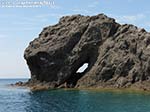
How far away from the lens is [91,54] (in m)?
131

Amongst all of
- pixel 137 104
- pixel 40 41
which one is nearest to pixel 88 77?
pixel 40 41

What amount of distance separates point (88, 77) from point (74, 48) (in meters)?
12.7

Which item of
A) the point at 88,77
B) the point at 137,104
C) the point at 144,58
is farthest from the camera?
the point at 88,77

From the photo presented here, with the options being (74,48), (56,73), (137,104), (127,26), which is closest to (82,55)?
(74,48)

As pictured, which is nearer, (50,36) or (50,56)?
(50,56)

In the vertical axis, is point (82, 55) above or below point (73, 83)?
above

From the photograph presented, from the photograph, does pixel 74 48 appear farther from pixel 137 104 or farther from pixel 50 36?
pixel 137 104

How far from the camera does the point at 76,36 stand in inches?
5172

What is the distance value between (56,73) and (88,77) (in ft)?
41.8

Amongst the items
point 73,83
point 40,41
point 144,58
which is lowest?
point 73,83

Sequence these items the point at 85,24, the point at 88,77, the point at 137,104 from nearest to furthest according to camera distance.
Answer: the point at 137,104 < the point at 88,77 < the point at 85,24

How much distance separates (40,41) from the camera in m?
136

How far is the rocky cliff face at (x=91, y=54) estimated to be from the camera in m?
119

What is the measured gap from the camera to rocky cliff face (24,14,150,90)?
392ft
